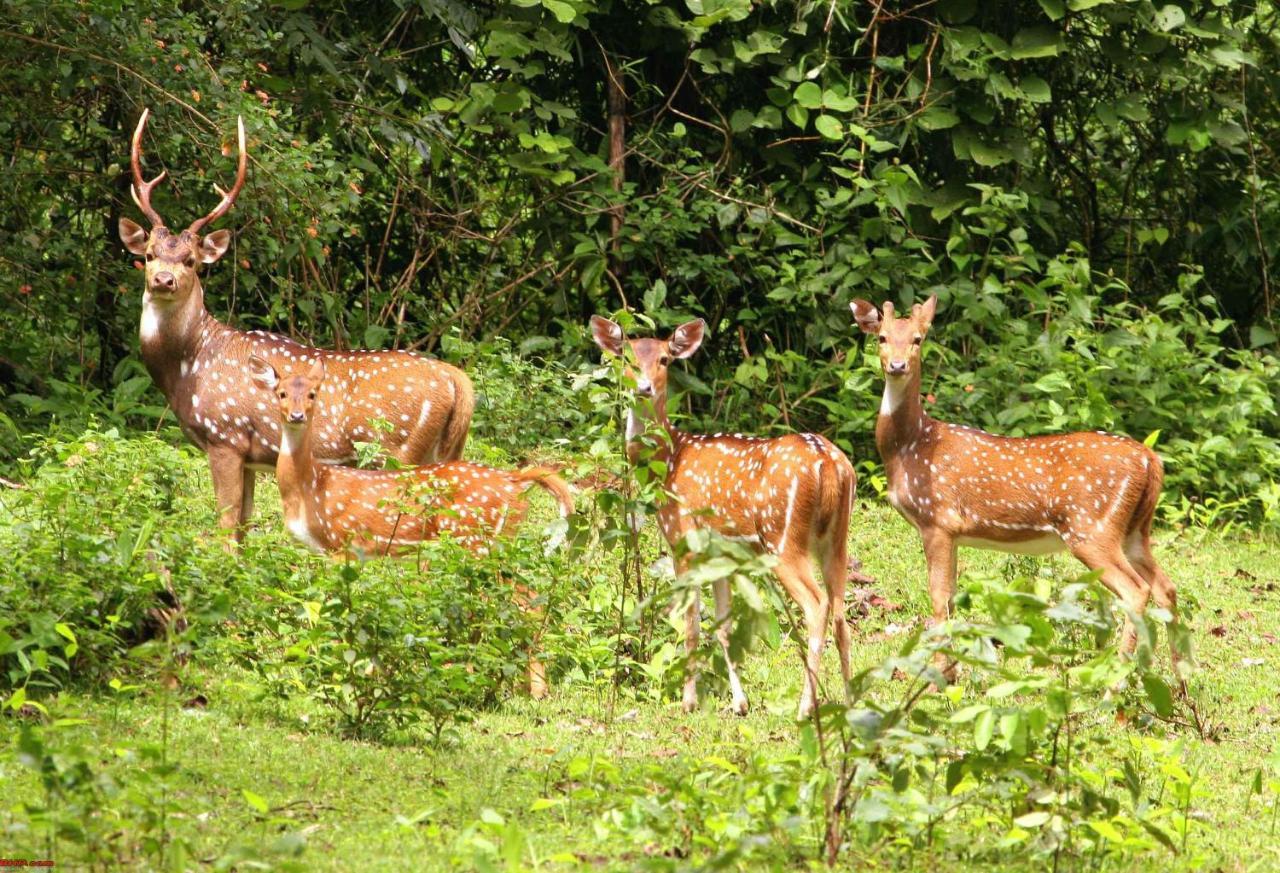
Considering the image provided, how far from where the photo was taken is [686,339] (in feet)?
29.3

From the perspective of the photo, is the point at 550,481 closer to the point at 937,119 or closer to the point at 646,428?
the point at 646,428

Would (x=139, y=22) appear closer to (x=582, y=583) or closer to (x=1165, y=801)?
(x=582, y=583)

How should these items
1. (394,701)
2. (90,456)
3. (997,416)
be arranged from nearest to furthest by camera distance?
1. (394,701)
2. (90,456)
3. (997,416)

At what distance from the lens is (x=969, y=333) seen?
1284 centimetres

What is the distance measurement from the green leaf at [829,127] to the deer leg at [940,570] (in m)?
4.70

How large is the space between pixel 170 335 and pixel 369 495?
5.94ft

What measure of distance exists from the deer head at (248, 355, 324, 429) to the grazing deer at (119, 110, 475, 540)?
0.39m

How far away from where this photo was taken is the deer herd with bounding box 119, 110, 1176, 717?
777 cm

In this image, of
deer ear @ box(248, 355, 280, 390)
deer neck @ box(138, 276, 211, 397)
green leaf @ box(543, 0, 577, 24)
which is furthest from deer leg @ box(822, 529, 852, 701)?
green leaf @ box(543, 0, 577, 24)

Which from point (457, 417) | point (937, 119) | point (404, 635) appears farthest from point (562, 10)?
point (404, 635)

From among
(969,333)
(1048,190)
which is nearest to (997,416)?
(969,333)

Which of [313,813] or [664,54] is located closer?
[313,813]

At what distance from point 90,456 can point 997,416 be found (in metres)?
6.75

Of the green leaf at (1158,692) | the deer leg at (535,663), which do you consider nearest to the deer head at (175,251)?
the deer leg at (535,663)
